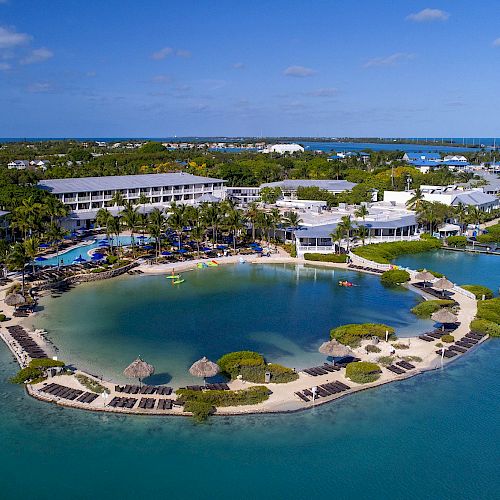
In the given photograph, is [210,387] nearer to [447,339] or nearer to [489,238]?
[447,339]

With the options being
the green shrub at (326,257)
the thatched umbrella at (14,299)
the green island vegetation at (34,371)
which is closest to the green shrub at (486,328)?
the green shrub at (326,257)

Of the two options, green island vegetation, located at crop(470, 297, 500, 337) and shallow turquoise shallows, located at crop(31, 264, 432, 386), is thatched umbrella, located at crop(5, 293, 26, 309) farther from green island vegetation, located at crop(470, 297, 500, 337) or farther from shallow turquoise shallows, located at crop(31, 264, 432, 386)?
green island vegetation, located at crop(470, 297, 500, 337)

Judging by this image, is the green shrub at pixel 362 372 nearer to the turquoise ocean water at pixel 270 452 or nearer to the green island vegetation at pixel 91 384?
the turquoise ocean water at pixel 270 452

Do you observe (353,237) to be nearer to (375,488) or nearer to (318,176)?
(375,488)

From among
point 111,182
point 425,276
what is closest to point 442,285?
point 425,276

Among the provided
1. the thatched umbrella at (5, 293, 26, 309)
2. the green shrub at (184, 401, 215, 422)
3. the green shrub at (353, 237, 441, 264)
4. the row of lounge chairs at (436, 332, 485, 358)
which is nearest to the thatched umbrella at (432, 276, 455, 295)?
the row of lounge chairs at (436, 332, 485, 358)

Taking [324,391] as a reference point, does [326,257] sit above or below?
above
